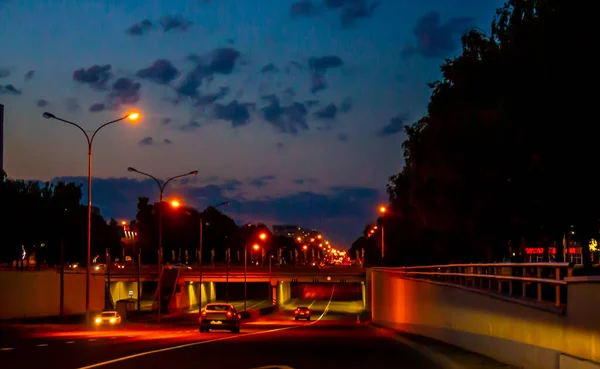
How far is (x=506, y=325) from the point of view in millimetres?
18797

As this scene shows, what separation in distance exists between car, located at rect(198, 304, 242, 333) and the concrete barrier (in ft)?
29.4

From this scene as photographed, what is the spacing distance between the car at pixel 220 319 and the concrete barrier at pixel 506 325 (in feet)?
29.4

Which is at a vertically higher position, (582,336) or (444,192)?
(444,192)

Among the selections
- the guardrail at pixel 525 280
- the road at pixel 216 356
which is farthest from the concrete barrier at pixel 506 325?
the road at pixel 216 356

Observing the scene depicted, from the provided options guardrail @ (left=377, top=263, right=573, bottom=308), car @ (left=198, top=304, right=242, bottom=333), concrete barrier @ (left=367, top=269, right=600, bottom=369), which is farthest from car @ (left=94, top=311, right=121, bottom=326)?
guardrail @ (left=377, top=263, right=573, bottom=308)

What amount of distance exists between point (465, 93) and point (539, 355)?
15.0m

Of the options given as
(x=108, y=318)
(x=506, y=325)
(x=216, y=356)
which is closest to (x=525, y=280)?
(x=506, y=325)

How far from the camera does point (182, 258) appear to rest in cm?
19650

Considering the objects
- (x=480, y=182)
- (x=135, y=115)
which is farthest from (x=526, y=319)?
(x=135, y=115)

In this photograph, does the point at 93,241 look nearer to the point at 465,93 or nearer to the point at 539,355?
the point at 465,93

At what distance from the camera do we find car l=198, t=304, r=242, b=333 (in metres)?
41.0

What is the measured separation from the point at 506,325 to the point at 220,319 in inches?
950

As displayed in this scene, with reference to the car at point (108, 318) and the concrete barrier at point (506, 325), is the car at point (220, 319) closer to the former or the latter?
the concrete barrier at point (506, 325)

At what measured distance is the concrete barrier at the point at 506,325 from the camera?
13562 millimetres
